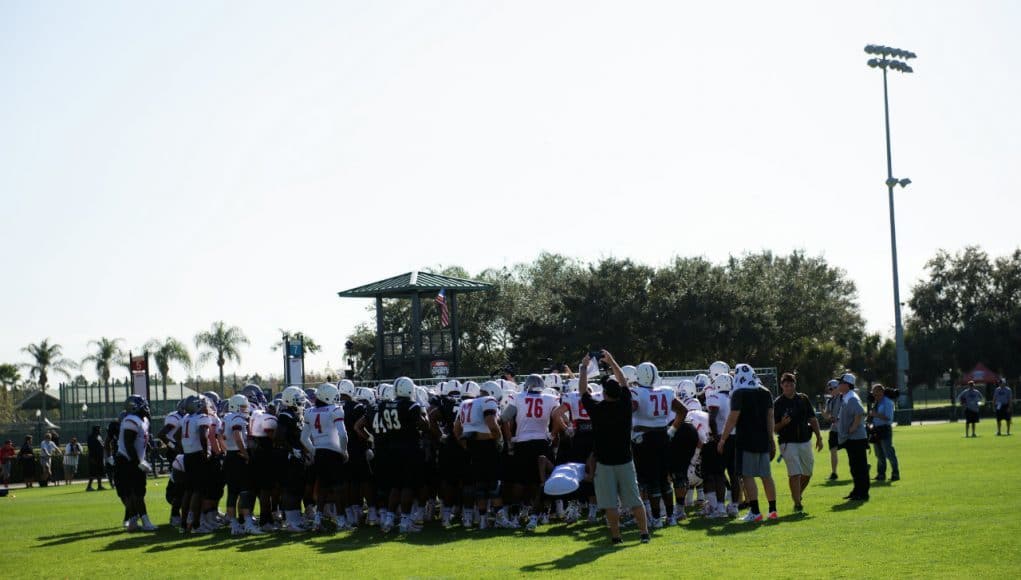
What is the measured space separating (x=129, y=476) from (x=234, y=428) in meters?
2.89

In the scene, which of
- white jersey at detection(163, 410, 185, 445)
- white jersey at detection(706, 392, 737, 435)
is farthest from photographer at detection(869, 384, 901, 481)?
white jersey at detection(163, 410, 185, 445)

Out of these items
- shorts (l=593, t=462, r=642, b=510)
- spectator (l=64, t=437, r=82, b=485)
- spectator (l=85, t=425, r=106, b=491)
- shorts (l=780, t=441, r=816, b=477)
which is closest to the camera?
shorts (l=593, t=462, r=642, b=510)

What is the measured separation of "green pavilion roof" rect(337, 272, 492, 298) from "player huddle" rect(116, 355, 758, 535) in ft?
68.4

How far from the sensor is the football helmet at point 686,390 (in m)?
18.0

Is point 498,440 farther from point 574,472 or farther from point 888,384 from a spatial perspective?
point 888,384

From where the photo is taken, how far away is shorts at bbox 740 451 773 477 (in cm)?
1531

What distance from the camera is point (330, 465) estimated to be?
1745 centimetres

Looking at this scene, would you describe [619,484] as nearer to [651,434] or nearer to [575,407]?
[651,434]

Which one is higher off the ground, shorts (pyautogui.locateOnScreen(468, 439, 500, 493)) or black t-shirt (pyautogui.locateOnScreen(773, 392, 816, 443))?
black t-shirt (pyautogui.locateOnScreen(773, 392, 816, 443))

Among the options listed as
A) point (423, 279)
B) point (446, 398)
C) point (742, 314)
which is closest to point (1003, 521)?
point (446, 398)

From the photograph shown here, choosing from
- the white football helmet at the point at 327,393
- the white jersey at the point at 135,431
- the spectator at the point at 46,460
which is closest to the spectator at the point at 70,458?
the spectator at the point at 46,460

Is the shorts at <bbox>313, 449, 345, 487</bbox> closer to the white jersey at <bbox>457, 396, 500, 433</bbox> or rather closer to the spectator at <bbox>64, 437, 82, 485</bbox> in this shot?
the white jersey at <bbox>457, 396, 500, 433</bbox>

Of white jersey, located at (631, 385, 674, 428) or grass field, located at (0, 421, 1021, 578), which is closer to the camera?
grass field, located at (0, 421, 1021, 578)

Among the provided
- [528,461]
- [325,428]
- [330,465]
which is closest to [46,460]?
[330,465]
